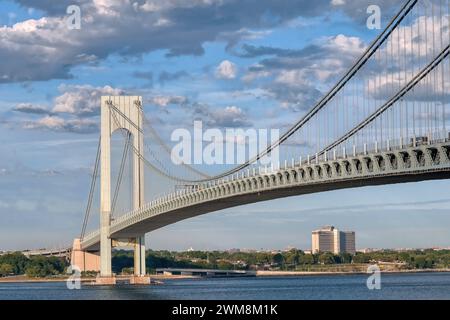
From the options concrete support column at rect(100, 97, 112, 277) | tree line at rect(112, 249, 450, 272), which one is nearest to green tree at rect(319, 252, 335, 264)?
tree line at rect(112, 249, 450, 272)

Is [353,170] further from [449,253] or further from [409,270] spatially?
[449,253]

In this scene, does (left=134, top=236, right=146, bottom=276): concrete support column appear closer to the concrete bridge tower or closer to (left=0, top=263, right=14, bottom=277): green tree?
the concrete bridge tower

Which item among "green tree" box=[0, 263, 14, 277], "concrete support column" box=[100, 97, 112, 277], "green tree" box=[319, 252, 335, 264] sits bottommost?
"green tree" box=[0, 263, 14, 277]

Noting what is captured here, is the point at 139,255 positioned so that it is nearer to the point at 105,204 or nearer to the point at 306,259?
the point at 105,204

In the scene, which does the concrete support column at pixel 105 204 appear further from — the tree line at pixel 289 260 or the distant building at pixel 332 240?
the distant building at pixel 332 240

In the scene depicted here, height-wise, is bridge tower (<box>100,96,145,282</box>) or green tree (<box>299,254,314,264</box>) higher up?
bridge tower (<box>100,96,145,282</box>)

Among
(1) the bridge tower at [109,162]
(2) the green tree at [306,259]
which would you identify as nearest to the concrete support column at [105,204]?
(1) the bridge tower at [109,162]
